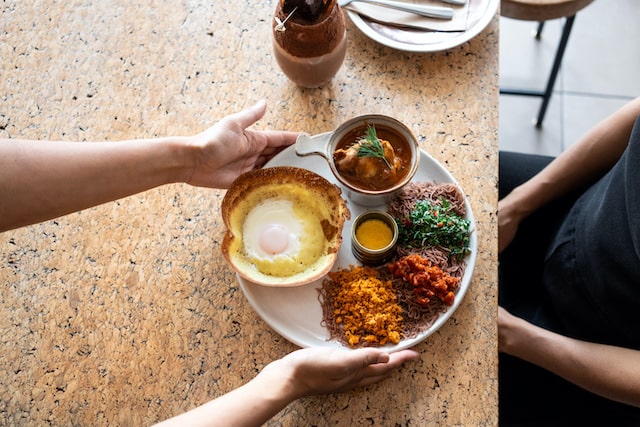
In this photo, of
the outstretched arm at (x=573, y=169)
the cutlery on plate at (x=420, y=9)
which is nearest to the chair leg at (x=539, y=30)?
the outstretched arm at (x=573, y=169)

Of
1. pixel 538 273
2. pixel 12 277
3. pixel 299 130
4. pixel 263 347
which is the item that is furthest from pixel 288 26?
pixel 538 273

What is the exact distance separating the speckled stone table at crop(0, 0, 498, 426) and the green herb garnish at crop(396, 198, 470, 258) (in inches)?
3.8

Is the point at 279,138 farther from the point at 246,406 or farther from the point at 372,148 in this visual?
the point at 246,406

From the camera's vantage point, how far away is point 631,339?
134cm

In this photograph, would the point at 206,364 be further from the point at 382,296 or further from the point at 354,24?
the point at 354,24

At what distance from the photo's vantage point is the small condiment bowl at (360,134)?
1.23 m

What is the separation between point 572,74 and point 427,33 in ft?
5.35

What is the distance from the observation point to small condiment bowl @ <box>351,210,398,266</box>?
121 cm

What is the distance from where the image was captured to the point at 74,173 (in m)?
1.21

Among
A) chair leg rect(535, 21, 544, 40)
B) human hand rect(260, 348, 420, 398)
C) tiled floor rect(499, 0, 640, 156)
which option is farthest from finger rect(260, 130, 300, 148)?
chair leg rect(535, 21, 544, 40)

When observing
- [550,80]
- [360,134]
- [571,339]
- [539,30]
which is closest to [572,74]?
[539,30]

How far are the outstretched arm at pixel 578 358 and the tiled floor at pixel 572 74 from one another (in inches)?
55.6

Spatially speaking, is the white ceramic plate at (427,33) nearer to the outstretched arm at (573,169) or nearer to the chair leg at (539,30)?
the outstretched arm at (573,169)

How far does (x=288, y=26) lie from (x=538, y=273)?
96 centimetres
